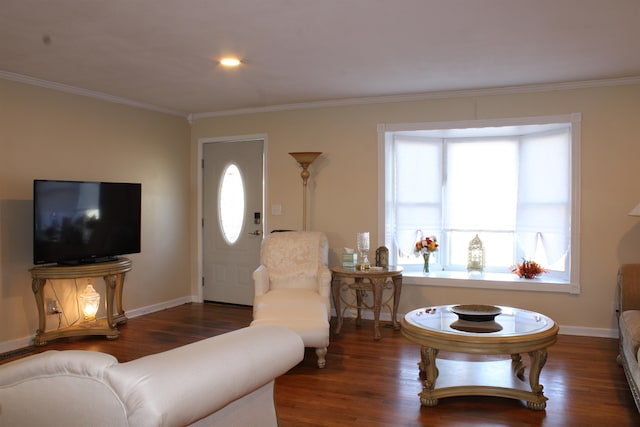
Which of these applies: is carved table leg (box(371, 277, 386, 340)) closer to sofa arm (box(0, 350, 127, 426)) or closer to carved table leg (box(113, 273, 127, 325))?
carved table leg (box(113, 273, 127, 325))

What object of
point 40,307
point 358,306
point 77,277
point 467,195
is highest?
point 467,195

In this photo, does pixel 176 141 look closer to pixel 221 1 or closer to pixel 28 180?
pixel 28 180

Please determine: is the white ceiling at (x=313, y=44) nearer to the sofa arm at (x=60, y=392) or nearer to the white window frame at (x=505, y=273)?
the white window frame at (x=505, y=273)

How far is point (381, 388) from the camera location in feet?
11.9

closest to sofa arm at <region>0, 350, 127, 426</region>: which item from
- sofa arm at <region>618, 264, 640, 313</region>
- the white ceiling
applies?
the white ceiling

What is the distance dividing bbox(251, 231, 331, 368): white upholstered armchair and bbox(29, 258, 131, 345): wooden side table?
139 cm

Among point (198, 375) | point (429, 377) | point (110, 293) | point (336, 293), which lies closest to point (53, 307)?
point (110, 293)

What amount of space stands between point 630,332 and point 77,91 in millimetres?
5164

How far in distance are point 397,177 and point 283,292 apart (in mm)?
2061

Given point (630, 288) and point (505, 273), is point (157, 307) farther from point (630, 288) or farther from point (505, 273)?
point (630, 288)

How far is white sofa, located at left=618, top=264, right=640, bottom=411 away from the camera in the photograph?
3.13m

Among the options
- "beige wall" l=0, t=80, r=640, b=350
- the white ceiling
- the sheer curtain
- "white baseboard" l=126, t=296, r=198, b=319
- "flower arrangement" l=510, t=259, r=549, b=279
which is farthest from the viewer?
"white baseboard" l=126, t=296, r=198, b=319

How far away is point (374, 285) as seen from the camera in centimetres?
504

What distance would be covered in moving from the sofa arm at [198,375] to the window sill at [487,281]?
3833mm
